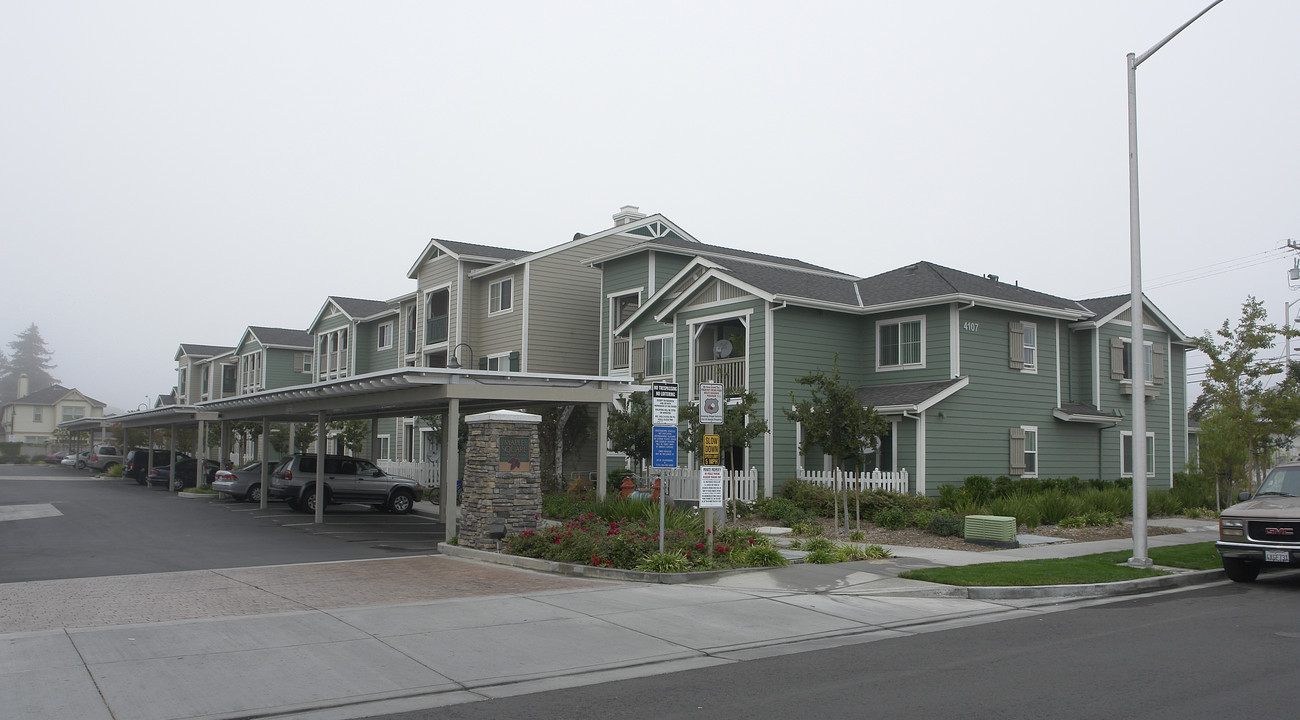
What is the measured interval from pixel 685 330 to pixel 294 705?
20.6m

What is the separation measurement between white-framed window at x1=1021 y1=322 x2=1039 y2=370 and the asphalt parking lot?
658 inches

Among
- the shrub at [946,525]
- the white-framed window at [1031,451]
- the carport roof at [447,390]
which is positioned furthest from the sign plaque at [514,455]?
the white-framed window at [1031,451]

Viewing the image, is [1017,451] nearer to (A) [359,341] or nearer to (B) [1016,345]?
(B) [1016,345]

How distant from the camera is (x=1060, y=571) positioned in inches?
557

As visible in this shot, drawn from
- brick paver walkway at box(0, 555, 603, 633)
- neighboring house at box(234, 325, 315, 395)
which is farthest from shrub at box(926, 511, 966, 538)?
neighboring house at box(234, 325, 315, 395)

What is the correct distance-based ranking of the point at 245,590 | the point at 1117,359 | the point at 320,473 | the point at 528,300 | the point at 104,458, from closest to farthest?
1. the point at 245,590
2. the point at 320,473
3. the point at 1117,359
4. the point at 528,300
5. the point at 104,458

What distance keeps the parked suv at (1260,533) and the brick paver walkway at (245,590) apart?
30.7 feet

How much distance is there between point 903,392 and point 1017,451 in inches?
158

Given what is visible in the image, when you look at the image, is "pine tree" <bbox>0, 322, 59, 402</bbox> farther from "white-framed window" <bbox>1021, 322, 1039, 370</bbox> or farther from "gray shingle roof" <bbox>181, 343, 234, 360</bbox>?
"white-framed window" <bbox>1021, 322, 1039, 370</bbox>

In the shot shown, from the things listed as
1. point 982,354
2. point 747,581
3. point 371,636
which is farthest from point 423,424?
point 371,636

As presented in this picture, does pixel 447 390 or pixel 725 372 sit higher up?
pixel 725 372

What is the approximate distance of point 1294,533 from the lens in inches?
520

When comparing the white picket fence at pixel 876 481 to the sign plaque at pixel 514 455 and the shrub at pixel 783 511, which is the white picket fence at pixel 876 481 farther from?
the sign plaque at pixel 514 455

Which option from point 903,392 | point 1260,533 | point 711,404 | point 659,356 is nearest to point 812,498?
point 903,392
